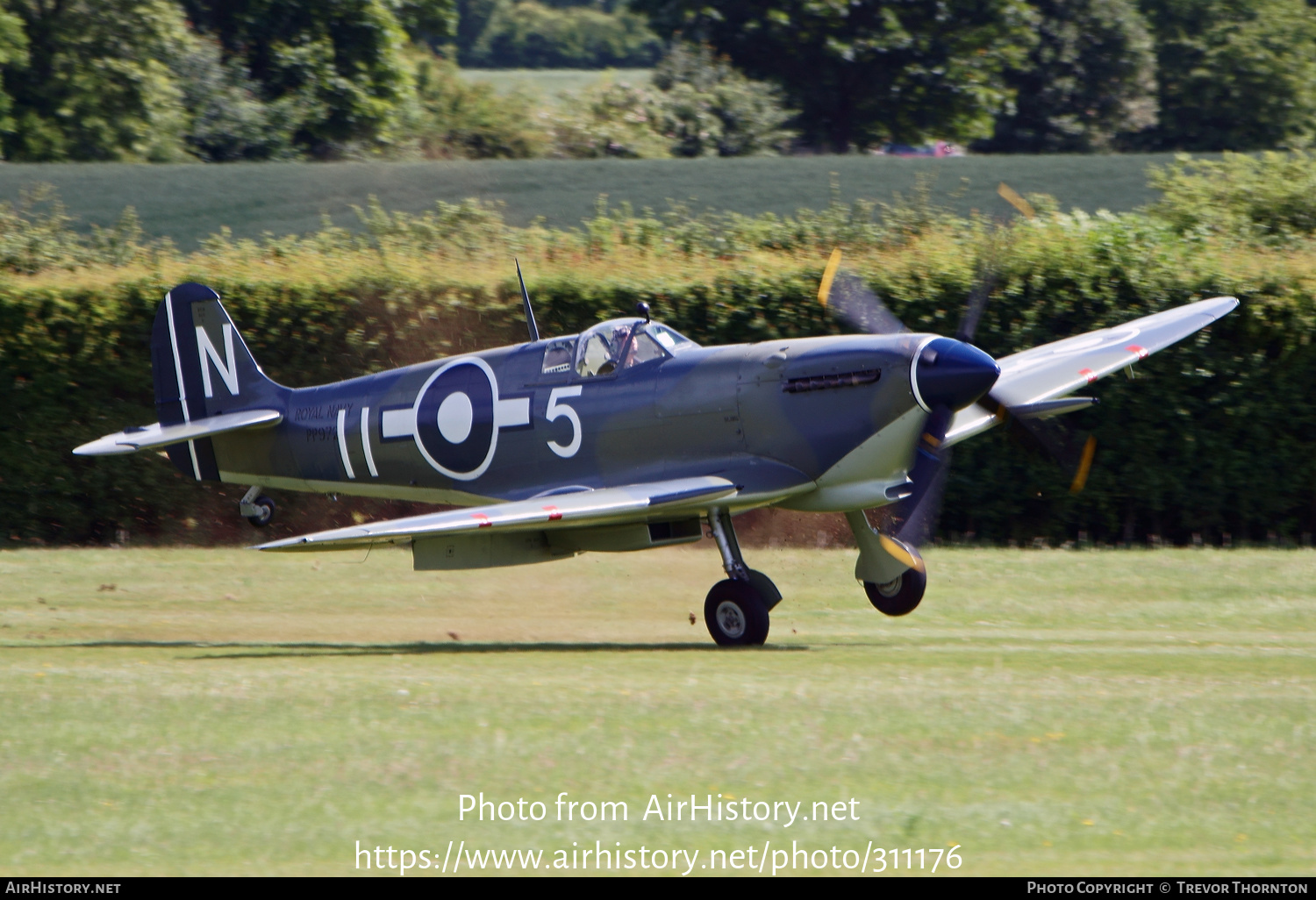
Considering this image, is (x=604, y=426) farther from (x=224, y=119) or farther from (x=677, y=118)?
(x=224, y=119)

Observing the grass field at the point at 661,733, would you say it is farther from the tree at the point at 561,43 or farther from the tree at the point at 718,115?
the tree at the point at 561,43

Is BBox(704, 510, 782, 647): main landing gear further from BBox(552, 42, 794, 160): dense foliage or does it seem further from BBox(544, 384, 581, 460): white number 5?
BBox(552, 42, 794, 160): dense foliage

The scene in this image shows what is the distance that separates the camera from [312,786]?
20.6 ft

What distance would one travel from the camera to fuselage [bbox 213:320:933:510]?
10.6 m

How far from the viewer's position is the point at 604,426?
37.7 ft

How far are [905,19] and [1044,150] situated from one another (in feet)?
19.0

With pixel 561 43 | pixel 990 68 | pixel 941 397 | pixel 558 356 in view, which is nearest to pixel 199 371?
pixel 558 356

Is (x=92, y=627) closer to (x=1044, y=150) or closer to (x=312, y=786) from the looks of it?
(x=312, y=786)

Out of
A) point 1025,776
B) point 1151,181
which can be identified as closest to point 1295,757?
point 1025,776

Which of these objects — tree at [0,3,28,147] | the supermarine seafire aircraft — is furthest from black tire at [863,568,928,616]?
tree at [0,3,28,147]

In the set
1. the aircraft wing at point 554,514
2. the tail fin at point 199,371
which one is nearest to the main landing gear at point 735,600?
the aircraft wing at point 554,514

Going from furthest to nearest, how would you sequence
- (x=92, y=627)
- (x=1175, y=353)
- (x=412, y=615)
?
(x=1175, y=353) → (x=412, y=615) → (x=92, y=627)

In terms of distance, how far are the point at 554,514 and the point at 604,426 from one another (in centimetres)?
145

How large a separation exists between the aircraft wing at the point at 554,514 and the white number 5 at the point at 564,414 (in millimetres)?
757
